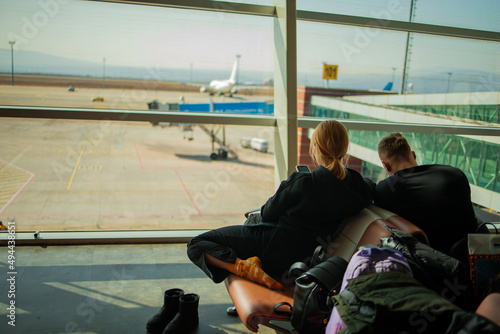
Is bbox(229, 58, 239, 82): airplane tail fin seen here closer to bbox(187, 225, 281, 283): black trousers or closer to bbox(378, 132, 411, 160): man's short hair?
bbox(378, 132, 411, 160): man's short hair

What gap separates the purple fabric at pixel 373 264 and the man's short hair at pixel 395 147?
0.81 meters

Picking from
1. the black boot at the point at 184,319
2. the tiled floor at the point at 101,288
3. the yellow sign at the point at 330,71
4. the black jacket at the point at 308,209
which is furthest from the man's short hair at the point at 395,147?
the yellow sign at the point at 330,71

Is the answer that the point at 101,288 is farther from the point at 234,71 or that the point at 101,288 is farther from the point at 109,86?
the point at 234,71

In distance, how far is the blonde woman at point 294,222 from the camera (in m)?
1.98

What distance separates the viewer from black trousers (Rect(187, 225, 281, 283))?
6.85 ft

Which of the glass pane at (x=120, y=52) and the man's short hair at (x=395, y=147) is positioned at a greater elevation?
the glass pane at (x=120, y=52)

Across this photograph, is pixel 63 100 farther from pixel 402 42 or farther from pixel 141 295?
pixel 402 42

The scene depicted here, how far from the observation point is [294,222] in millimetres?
2055

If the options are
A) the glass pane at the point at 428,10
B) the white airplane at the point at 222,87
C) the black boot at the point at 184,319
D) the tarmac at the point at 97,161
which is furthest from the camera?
the white airplane at the point at 222,87

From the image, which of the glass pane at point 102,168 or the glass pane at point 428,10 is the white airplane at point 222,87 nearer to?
the glass pane at point 102,168

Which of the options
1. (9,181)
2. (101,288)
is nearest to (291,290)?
(101,288)

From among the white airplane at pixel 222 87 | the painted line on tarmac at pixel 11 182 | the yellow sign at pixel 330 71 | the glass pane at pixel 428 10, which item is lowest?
the painted line on tarmac at pixel 11 182

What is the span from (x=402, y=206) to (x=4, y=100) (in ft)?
10.6

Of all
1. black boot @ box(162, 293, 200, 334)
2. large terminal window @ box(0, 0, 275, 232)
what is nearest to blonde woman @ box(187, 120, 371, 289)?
black boot @ box(162, 293, 200, 334)
